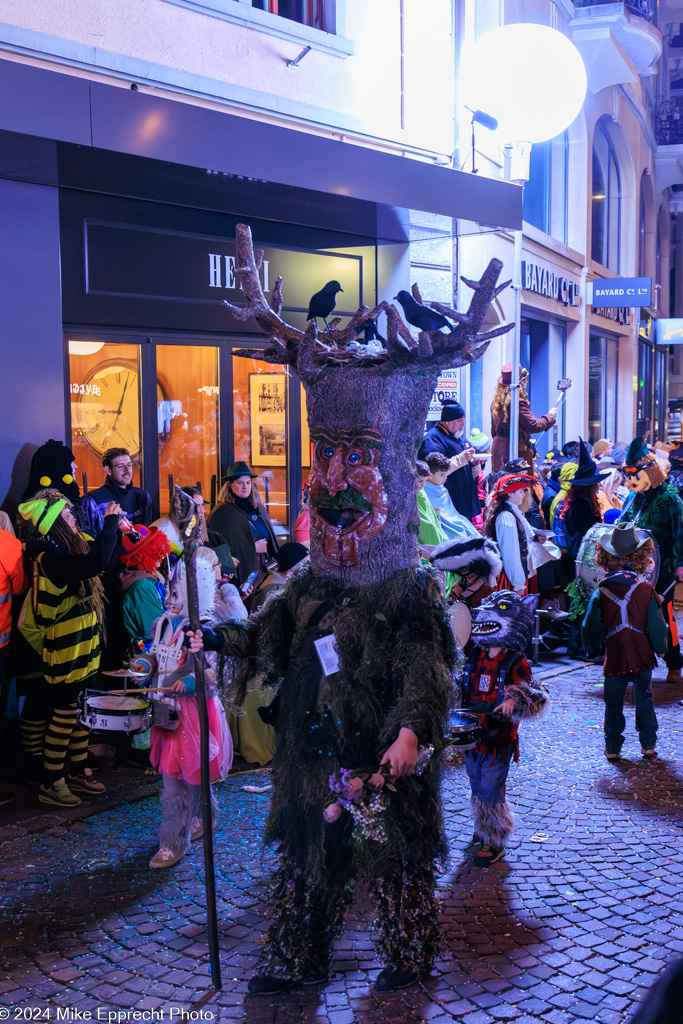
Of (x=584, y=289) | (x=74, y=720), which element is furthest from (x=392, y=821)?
(x=584, y=289)

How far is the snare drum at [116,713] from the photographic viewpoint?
14.2 ft

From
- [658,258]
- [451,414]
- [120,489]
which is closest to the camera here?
[120,489]

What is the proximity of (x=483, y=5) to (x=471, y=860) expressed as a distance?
10581 millimetres

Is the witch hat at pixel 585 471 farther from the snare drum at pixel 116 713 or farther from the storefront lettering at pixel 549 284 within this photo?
the storefront lettering at pixel 549 284

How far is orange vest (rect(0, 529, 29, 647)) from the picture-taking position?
5113mm

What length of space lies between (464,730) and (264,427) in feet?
16.9

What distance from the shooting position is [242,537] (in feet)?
21.5

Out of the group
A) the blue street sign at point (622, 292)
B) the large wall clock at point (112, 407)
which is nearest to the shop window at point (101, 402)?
the large wall clock at point (112, 407)

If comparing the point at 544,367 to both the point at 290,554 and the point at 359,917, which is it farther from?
the point at 359,917

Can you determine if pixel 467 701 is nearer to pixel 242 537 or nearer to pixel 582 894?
pixel 582 894

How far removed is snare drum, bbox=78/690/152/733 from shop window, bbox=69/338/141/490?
3143 millimetres

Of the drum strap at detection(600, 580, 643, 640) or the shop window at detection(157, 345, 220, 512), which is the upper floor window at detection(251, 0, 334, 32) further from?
the drum strap at detection(600, 580, 643, 640)

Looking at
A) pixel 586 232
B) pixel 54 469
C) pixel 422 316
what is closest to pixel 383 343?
pixel 422 316

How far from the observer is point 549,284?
51.0 feet
